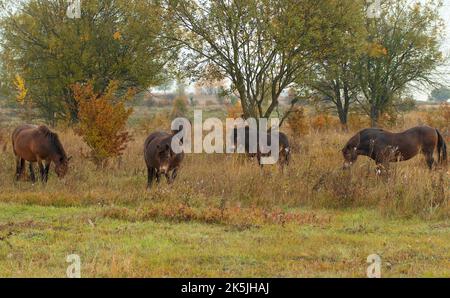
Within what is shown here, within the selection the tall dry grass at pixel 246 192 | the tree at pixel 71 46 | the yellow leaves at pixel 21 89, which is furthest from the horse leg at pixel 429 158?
the yellow leaves at pixel 21 89

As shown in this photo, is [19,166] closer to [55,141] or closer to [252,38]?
[55,141]

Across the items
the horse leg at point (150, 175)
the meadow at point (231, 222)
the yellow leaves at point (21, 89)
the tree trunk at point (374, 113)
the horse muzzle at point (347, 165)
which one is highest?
the yellow leaves at point (21, 89)

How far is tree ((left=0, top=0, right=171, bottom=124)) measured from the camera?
74.4 ft

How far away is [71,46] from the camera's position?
22656 millimetres

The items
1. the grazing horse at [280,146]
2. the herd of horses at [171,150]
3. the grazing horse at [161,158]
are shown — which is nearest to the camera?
the grazing horse at [161,158]

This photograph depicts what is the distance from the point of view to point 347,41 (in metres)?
16.5

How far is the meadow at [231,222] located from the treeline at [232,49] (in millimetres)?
4460

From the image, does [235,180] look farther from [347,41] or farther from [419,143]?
[347,41]

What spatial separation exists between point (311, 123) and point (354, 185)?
18.6 metres

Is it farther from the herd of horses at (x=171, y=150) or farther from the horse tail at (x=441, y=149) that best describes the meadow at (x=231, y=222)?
the horse tail at (x=441, y=149)

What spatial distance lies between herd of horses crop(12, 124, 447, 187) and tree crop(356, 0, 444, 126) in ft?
41.7

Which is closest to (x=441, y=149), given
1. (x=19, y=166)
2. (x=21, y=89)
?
(x=19, y=166)

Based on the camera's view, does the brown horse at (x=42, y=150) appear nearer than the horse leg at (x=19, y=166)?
Yes

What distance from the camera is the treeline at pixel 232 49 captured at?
16.1 metres
